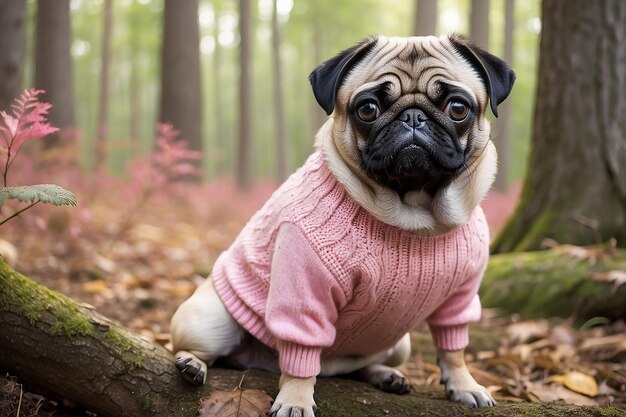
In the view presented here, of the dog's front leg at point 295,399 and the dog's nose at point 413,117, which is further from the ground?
the dog's nose at point 413,117

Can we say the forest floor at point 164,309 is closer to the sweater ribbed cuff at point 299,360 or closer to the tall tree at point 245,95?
the sweater ribbed cuff at point 299,360

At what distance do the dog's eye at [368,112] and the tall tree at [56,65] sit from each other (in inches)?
327

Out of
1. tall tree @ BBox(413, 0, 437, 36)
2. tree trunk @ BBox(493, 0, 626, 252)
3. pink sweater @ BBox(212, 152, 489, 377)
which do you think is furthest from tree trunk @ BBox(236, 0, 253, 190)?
pink sweater @ BBox(212, 152, 489, 377)

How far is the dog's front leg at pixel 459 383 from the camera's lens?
9.06ft

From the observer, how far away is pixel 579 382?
10.7 ft

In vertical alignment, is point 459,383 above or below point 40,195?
below

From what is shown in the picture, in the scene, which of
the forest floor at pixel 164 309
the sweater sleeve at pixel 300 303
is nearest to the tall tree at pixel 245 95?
the forest floor at pixel 164 309

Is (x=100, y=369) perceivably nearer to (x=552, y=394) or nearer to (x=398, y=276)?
(x=398, y=276)

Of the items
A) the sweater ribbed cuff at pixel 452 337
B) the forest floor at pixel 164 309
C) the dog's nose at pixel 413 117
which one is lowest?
the forest floor at pixel 164 309

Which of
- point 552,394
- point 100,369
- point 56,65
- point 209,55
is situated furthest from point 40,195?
point 209,55

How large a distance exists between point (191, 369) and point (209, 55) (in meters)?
39.1

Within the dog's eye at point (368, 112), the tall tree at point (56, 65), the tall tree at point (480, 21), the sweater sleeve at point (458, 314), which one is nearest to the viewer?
the dog's eye at point (368, 112)

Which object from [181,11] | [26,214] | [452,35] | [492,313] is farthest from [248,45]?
[452,35]

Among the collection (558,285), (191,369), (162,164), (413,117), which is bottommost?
(558,285)
